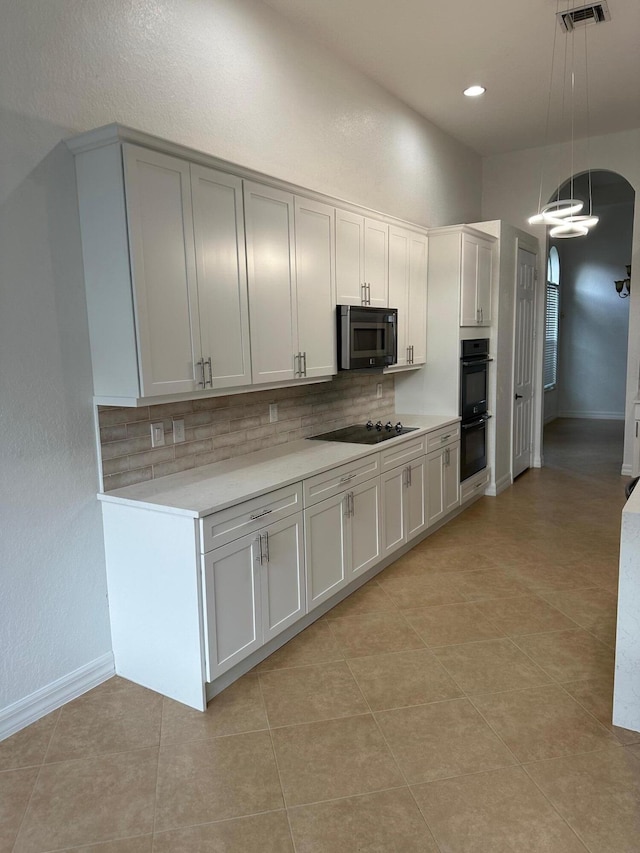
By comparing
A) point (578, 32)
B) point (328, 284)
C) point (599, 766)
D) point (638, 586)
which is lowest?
point (599, 766)

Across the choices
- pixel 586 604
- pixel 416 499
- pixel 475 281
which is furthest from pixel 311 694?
pixel 475 281

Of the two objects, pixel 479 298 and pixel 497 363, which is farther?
pixel 497 363

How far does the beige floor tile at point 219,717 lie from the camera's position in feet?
7.67

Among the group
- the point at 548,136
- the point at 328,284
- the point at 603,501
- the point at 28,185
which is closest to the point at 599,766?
the point at 328,284

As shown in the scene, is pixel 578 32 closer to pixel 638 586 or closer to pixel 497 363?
pixel 497 363

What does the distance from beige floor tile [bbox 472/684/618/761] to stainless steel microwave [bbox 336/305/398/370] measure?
205 centimetres

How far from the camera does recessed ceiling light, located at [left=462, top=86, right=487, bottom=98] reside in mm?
4691

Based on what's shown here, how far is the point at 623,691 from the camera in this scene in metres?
2.31

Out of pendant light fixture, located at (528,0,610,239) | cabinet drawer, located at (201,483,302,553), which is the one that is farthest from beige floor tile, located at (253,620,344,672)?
pendant light fixture, located at (528,0,610,239)

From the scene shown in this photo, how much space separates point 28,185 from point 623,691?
10.1 ft

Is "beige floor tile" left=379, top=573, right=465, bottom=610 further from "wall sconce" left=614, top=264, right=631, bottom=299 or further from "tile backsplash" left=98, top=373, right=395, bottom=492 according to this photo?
"wall sconce" left=614, top=264, right=631, bottom=299

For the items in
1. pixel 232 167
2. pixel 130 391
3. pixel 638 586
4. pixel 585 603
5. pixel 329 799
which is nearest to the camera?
pixel 329 799

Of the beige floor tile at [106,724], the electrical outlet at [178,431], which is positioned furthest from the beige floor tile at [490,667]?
the electrical outlet at [178,431]

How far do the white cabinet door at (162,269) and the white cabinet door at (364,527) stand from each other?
1298mm
